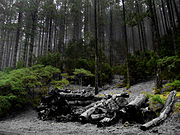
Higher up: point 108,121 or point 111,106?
point 111,106

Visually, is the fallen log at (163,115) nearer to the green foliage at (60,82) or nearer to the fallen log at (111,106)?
the fallen log at (111,106)

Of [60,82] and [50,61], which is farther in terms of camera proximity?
[50,61]

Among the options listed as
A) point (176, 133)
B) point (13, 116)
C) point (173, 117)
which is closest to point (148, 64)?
point (173, 117)

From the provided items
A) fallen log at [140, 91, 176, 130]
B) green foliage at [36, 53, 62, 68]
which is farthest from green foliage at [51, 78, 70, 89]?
fallen log at [140, 91, 176, 130]

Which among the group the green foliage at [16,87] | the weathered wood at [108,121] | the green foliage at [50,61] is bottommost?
the weathered wood at [108,121]

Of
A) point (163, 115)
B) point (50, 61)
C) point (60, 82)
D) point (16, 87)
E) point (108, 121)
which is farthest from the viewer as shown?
point (50, 61)

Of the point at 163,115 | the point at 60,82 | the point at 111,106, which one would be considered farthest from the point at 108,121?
the point at 60,82

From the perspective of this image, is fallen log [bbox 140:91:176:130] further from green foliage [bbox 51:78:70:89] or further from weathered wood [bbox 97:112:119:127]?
green foliage [bbox 51:78:70:89]

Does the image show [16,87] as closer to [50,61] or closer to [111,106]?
[111,106]

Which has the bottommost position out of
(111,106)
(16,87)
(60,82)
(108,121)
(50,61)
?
(108,121)

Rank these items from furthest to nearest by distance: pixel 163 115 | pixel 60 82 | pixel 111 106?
1. pixel 60 82
2. pixel 111 106
3. pixel 163 115

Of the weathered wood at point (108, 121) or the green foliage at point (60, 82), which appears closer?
the weathered wood at point (108, 121)

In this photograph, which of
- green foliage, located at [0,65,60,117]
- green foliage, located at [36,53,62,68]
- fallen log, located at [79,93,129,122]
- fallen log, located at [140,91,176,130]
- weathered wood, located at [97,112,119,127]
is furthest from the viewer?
green foliage, located at [36,53,62,68]

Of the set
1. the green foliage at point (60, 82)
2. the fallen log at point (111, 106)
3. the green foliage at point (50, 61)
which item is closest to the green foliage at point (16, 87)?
the green foliage at point (60, 82)
